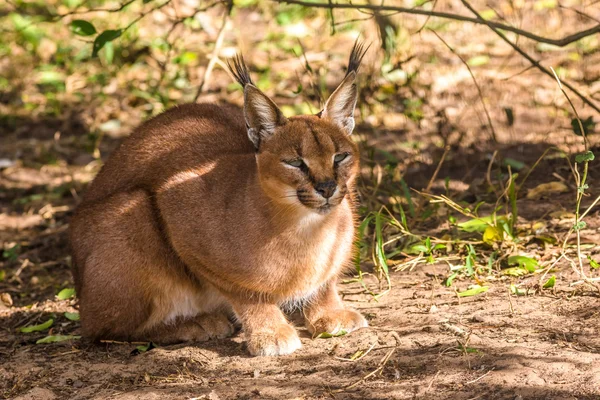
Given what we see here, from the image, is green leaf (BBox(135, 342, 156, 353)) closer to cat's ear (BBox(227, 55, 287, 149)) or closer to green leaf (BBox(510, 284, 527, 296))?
cat's ear (BBox(227, 55, 287, 149))

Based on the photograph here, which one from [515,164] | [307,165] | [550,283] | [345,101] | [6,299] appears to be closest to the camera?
[307,165]

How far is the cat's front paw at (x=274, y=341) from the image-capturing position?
4355 millimetres

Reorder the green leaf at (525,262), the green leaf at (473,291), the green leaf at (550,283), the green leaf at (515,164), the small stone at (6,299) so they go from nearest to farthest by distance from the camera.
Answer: the green leaf at (550,283) < the green leaf at (473,291) < the green leaf at (525,262) < the small stone at (6,299) < the green leaf at (515,164)

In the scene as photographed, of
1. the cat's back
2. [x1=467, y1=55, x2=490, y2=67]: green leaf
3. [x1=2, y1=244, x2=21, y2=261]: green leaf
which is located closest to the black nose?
the cat's back

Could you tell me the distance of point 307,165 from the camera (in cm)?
415

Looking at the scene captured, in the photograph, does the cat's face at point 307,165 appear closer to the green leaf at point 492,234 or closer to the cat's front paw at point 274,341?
the cat's front paw at point 274,341

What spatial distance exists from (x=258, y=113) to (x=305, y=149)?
32 cm

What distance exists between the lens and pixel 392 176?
6043mm

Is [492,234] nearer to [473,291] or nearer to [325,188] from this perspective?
[473,291]

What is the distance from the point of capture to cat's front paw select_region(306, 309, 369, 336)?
4484mm

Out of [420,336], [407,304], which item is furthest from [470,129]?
[420,336]

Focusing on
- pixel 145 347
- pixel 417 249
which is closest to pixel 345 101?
pixel 417 249

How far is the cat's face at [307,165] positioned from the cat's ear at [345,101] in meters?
0.10

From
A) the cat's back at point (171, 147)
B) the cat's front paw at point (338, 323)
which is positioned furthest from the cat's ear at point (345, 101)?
the cat's front paw at point (338, 323)
